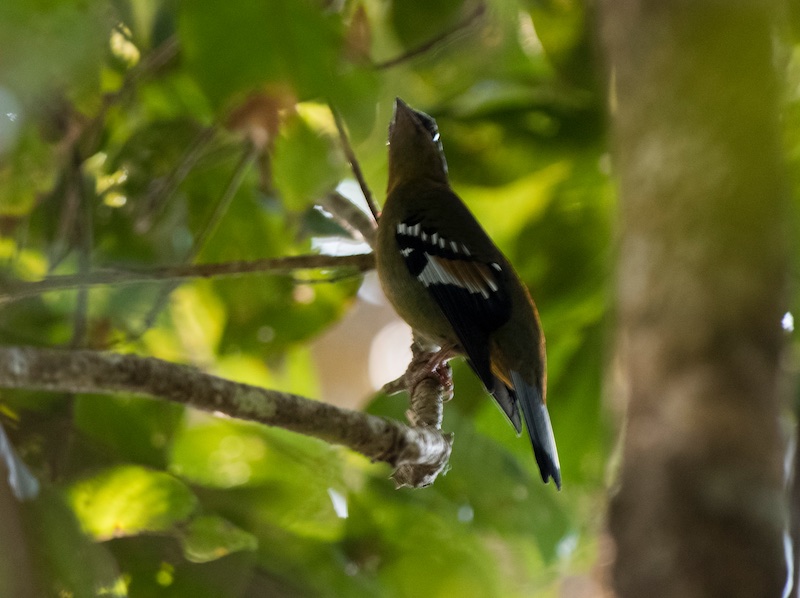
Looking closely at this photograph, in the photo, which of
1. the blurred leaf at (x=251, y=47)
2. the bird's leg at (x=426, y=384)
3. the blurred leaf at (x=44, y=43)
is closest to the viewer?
the blurred leaf at (x=44, y=43)

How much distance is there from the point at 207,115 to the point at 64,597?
5.03 ft

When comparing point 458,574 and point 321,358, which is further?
point 321,358

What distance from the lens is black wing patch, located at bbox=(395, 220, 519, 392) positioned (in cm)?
312

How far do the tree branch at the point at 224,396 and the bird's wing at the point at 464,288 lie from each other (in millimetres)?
543

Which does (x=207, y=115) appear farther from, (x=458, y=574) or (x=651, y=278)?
(x=651, y=278)

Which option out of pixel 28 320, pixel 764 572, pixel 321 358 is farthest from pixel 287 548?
pixel 321 358

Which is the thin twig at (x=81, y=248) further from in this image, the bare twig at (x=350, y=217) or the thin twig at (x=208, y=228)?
the bare twig at (x=350, y=217)

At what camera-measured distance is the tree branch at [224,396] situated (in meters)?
1.95

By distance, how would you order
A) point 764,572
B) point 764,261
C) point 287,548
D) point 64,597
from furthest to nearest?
point 287,548, point 64,597, point 764,261, point 764,572

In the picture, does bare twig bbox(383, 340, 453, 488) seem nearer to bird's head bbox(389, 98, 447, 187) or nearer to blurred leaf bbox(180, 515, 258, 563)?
blurred leaf bbox(180, 515, 258, 563)

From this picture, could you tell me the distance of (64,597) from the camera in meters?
2.24

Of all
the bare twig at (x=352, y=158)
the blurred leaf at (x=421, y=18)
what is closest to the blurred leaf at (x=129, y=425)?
the bare twig at (x=352, y=158)

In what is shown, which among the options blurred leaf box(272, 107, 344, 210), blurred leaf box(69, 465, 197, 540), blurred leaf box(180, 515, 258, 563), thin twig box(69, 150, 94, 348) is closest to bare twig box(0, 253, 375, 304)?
blurred leaf box(272, 107, 344, 210)

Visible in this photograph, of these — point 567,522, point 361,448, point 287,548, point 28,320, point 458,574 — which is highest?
point 361,448
